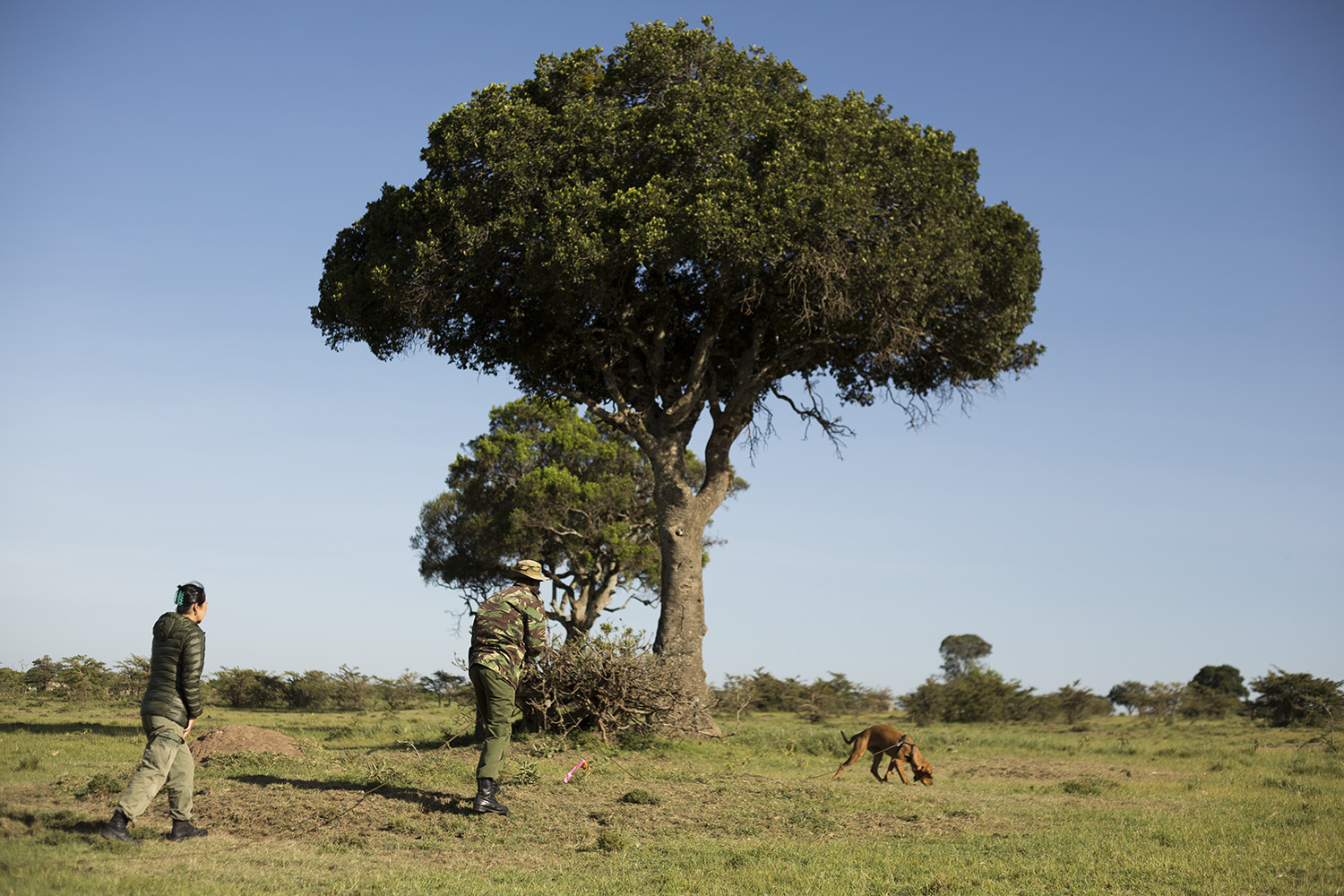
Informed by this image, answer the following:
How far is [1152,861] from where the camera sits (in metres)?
7.19

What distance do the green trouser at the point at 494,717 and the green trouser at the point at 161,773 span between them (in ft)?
7.52

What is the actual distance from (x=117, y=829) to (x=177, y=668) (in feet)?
3.91

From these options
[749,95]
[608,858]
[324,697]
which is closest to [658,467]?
[749,95]

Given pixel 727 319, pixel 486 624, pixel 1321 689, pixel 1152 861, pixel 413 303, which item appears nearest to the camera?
pixel 1152 861

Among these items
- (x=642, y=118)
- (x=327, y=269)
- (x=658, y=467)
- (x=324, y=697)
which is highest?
(x=642, y=118)

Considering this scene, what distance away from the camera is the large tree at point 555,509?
35.3 m

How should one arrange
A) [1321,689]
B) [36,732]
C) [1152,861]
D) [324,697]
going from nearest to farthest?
[1152,861]
[36,732]
[1321,689]
[324,697]

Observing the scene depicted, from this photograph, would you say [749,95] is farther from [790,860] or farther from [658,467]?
[790,860]

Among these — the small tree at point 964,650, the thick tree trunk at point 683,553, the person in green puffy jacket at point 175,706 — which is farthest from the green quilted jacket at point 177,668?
the small tree at point 964,650

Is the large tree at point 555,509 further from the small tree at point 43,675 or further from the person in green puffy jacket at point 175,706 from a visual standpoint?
the person in green puffy jacket at point 175,706

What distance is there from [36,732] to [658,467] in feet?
37.2

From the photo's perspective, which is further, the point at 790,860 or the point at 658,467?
the point at 658,467

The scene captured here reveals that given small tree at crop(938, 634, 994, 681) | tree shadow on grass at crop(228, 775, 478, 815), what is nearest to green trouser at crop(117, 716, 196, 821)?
tree shadow on grass at crop(228, 775, 478, 815)

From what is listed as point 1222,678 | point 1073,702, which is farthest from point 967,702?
point 1222,678
